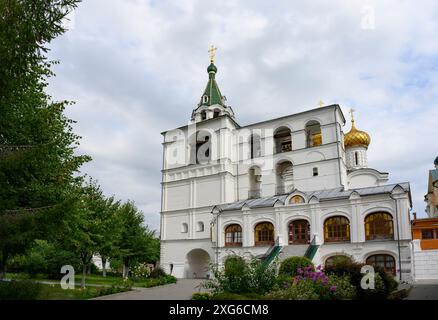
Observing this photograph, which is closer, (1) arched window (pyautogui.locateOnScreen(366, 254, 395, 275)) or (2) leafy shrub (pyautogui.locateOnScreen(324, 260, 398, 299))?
(2) leafy shrub (pyautogui.locateOnScreen(324, 260, 398, 299))

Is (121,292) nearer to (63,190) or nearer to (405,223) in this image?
(63,190)

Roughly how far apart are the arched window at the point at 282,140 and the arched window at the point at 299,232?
11316 mm

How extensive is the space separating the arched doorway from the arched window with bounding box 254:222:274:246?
27.0 ft

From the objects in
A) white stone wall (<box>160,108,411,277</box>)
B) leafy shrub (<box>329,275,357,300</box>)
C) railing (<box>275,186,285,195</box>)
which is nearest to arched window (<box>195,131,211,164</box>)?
white stone wall (<box>160,108,411,277</box>)

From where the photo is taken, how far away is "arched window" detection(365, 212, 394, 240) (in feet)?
80.0

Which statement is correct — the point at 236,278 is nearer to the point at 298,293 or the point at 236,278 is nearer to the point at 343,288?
the point at 298,293

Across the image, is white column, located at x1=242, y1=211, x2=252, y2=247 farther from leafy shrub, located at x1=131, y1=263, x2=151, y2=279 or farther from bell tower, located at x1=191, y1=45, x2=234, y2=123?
bell tower, located at x1=191, y1=45, x2=234, y2=123

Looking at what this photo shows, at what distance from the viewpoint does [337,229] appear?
85.9 feet

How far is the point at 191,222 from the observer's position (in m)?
36.4

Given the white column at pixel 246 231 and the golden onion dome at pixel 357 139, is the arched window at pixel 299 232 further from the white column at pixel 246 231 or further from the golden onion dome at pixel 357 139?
the golden onion dome at pixel 357 139

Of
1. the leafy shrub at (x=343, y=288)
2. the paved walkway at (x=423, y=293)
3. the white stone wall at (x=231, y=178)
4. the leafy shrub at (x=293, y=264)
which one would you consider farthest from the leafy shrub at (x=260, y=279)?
the white stone wall at (x=231, y=178)

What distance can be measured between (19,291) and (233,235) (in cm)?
1934

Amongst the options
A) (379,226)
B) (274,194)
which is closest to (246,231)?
(274,194)
